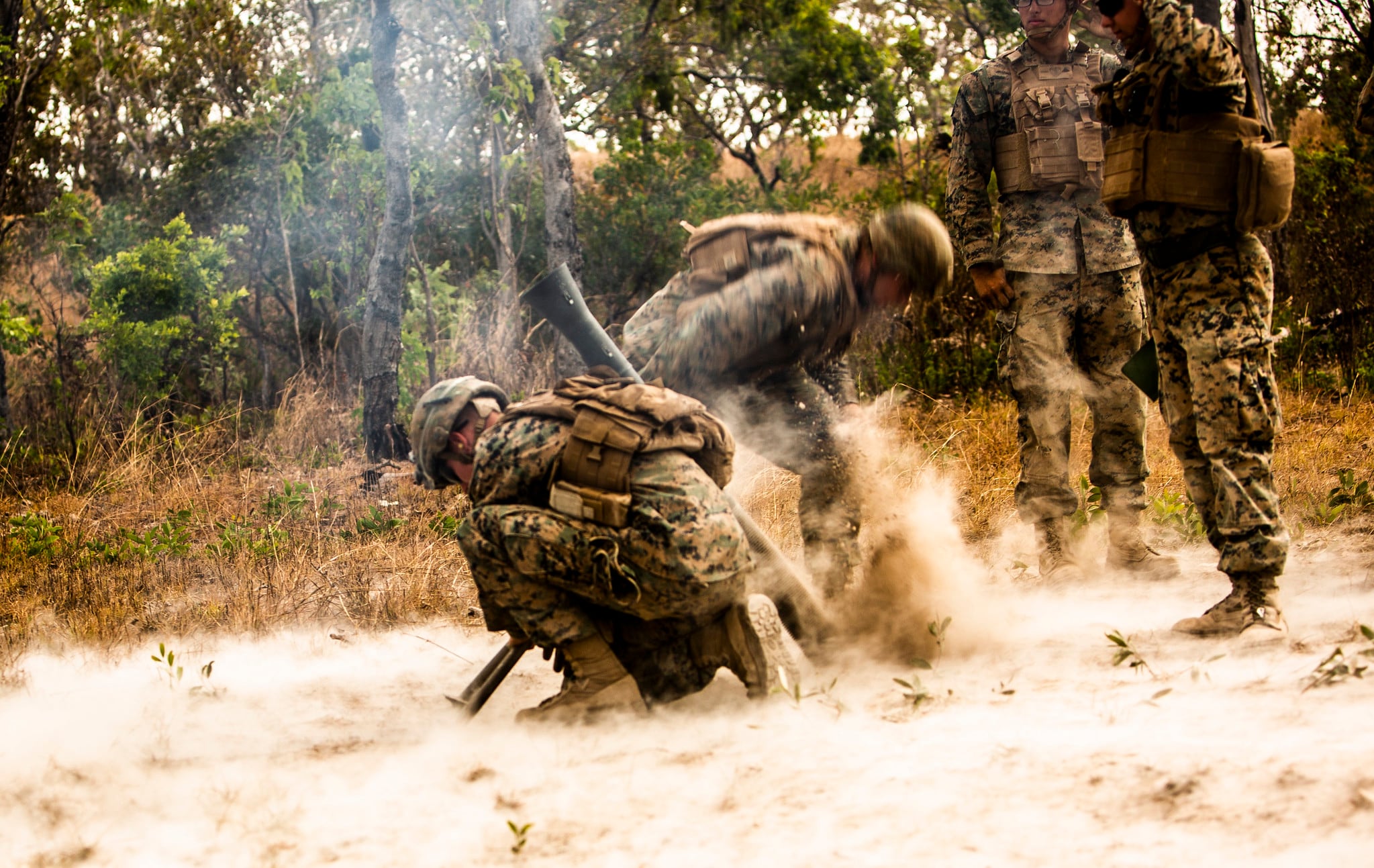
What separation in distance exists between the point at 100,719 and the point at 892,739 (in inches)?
92.2

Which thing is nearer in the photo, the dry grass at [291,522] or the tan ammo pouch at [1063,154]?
the tan ammo pouch at [1063,154]

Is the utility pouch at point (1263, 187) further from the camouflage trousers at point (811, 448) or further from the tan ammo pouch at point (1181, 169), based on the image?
the camouflage trousers at point (811, 448)

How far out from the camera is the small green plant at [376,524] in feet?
18.1

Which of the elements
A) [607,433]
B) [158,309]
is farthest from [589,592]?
[158,309]

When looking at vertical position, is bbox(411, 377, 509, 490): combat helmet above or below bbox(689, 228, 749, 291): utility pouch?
below

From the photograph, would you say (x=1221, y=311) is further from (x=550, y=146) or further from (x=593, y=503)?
(x=550, y=146)

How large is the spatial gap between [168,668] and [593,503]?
6.25ft

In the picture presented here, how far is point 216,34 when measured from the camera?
11680mm

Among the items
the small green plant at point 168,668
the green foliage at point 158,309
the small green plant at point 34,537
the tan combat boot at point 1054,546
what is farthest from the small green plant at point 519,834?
the green foliage at point 158,309

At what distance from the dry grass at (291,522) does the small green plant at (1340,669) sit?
1.96m

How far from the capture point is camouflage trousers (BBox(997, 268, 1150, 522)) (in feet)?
13.9

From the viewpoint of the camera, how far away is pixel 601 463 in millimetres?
2938

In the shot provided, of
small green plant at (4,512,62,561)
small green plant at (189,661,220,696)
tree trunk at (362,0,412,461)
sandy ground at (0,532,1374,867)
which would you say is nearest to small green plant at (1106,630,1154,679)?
sandy ground at (0,532,1374,867)

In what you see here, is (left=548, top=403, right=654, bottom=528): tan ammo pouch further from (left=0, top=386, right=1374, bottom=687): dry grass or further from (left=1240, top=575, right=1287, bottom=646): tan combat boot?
(left=1240, top=575, right=1287, bottom=646): tan combat boot
